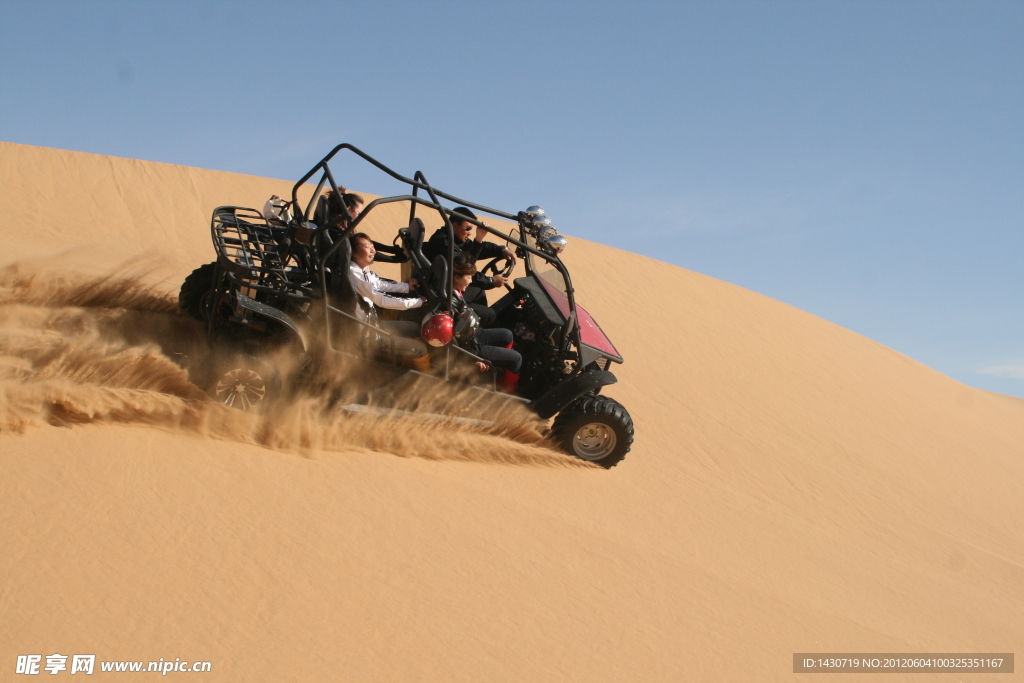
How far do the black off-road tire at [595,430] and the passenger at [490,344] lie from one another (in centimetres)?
48

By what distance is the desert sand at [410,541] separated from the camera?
306cm

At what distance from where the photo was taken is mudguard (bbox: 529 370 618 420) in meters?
5.31

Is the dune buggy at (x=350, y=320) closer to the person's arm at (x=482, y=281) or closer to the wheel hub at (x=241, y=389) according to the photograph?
the wheel hub at (x=241, y=389)

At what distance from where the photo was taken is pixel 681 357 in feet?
35.8

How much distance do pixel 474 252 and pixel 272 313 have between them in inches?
72.5

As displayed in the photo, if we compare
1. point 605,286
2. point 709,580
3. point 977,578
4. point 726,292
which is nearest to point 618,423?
point 709,580

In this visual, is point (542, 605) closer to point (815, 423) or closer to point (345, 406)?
point (345, 406)

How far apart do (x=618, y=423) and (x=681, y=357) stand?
5561mm

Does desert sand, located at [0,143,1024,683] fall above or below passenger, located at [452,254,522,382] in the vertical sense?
below

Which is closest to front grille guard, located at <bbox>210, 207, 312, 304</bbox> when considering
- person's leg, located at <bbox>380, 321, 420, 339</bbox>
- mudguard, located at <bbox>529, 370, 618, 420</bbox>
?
person's leg, located at <bbox>380, 321, 420, 339</bbox>

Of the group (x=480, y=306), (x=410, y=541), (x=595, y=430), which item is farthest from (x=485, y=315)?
(x=410, y=541)

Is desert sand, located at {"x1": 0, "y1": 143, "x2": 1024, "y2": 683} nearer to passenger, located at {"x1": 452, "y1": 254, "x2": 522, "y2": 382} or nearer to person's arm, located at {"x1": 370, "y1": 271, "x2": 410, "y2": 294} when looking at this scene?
passenger, located at {"x1": 452, "y1": 254, "x2": 522, "y2": 382}

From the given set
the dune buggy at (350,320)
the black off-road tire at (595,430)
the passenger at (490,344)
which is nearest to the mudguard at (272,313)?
the dune buggy at (350,320)

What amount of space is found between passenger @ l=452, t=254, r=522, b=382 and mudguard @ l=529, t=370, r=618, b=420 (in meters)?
0.24
